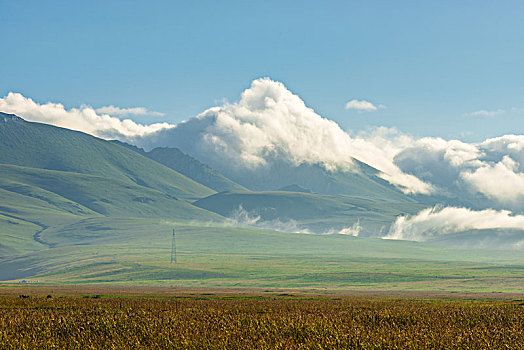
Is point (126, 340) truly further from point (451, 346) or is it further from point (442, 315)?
point (442, 315)

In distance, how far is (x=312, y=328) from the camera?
26172 mm

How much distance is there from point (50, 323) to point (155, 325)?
5909mm

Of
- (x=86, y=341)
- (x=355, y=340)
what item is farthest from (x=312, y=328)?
(x=86, y=341)

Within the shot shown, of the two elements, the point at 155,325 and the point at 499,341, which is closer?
the point at 499,341

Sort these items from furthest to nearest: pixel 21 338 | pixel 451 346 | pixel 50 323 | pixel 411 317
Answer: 1. pixel 411 317
2. pixel 50 323
3. pixel 21 338
4. pixel 451 346

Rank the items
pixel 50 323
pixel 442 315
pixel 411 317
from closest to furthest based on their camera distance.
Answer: pixel 50 323 < pixel 411 317 < pixel 442 315

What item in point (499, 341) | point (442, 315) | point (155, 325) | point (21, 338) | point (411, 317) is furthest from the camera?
point (442, 315)

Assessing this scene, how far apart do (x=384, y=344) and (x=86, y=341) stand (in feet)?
36.5

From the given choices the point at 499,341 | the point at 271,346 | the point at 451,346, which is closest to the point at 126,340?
the point at 271,346

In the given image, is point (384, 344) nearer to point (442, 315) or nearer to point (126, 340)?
point (126, 340)

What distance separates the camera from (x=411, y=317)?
3394cm

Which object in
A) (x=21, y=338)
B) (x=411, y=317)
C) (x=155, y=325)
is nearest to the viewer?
(x=21, y=338)

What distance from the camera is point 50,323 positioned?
98.7ft

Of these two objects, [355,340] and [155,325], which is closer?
[355,340]
